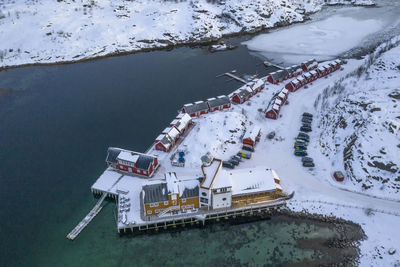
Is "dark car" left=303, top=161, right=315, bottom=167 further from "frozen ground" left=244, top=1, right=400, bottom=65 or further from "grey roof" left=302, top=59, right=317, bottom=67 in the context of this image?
"frozen ground" left=244, top=1, right=400, bottom=65

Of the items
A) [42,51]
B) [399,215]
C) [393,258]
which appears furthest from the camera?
[42,51]

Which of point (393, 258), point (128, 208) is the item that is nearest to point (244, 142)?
point (128, 208)

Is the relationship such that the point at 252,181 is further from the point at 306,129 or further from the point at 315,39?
the point at 315,39

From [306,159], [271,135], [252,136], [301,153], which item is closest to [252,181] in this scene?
[252,136]

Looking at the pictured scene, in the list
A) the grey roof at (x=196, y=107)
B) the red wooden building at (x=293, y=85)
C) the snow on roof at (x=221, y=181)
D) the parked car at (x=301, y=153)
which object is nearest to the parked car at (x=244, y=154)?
the parked car at (x=301, y=153)

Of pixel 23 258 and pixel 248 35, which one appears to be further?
pixel 248 35

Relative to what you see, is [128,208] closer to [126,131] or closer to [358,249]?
[126,131]

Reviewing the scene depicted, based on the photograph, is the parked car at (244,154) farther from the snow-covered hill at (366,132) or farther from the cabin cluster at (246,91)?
the cabin cluster at (246,91)

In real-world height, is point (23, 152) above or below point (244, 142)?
below
